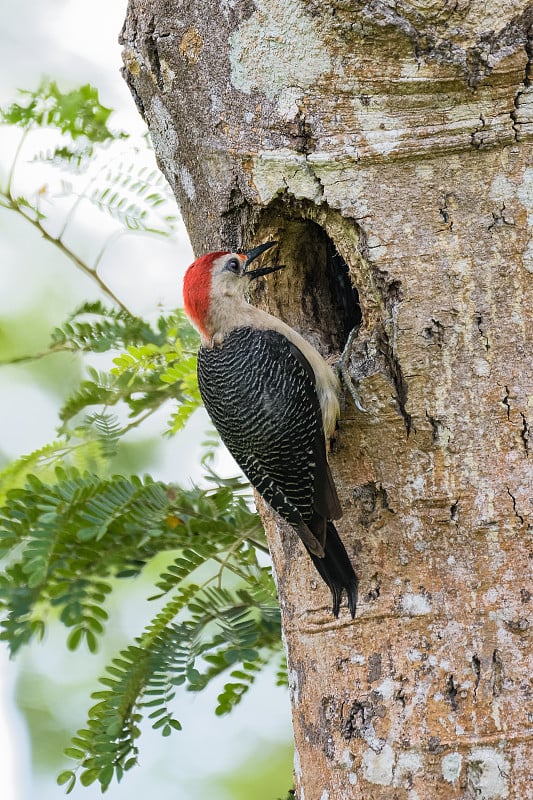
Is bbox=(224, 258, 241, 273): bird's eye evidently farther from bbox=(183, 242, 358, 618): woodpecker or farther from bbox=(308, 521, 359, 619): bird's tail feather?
bbox=(308, 521, 359, 619): bird's tail feather

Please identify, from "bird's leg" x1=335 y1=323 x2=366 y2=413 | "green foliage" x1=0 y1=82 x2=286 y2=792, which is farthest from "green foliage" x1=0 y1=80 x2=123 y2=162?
"bird's leg" x1=335 y1=323 x2=366 y2=413

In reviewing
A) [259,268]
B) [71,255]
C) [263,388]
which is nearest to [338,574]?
[263,388]

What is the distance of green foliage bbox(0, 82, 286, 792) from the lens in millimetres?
2877

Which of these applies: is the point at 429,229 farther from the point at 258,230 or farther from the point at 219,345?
the point at 219,345

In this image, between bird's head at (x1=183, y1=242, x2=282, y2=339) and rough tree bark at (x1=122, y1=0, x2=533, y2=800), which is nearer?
rough tree bark at (x1=122, y1=0, x2=533, y2=800)

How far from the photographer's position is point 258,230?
10.4 feet

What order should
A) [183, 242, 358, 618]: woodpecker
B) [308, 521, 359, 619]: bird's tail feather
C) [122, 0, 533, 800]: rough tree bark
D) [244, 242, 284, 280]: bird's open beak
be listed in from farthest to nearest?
1. [244, 242, 284, 280]: bird's open beak
2. [183, 242, 358, 618]: woodpecker
3. [308, 521, 359, 619]: bird's tail feather
4. [122, 0, 533, 800]: rough tree bark

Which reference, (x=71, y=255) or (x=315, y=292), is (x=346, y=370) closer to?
(x=315, y=292)

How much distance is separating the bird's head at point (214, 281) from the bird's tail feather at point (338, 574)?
1022 millimetres

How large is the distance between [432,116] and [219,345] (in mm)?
1241

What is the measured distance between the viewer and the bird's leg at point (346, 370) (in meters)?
2.81

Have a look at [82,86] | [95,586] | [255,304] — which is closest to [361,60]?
[255,304]

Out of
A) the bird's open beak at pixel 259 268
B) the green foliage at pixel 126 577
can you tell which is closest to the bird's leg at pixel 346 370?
the bird's open beak at pixel 259 268

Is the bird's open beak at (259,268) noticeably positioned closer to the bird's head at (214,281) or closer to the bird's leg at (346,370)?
the bird's head at (214,281)
